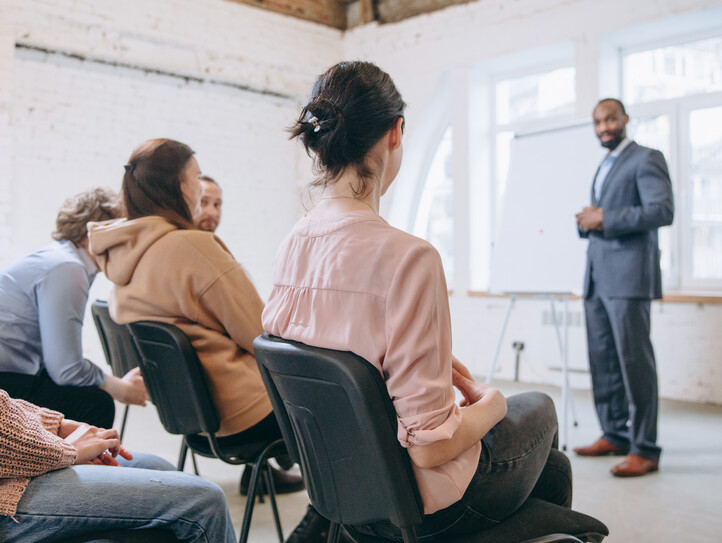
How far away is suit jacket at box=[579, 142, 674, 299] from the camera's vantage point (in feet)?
9.59

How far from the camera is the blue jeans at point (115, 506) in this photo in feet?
3.53

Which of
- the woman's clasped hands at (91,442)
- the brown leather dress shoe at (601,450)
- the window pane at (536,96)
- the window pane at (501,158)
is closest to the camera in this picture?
the woman's clasped hands at (91,442)

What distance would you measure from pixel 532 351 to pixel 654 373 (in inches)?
96.0

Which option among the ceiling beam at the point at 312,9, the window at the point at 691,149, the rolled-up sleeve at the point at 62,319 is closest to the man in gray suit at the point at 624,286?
the window at the point at 691,149

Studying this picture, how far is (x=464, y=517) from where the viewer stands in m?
1.13

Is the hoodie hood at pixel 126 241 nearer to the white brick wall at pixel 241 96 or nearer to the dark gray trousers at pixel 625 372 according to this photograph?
the dark gray trousers at pixel 625 372

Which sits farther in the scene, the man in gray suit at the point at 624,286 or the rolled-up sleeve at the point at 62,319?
the man in gray suit at the point at 624,286

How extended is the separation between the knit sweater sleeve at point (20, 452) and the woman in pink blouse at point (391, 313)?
1.38 ft

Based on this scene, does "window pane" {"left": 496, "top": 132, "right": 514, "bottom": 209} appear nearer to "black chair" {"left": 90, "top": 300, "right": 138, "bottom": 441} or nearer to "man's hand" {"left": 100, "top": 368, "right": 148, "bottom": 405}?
"black chair" {"left": 90, "top": 300, "right": 138, "bottom": 441}

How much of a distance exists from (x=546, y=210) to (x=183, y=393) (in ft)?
9.02

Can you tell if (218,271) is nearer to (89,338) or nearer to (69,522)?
(69,522)

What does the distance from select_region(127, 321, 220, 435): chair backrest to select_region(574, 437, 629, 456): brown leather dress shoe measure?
2.08m

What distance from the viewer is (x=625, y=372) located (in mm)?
2959

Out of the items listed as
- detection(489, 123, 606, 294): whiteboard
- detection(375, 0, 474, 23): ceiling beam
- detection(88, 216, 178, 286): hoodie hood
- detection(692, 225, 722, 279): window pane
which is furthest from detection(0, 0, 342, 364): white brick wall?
detection(692, 225, 722, 279): window pane
